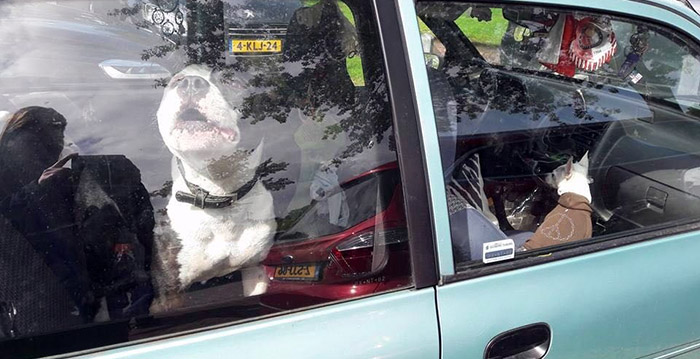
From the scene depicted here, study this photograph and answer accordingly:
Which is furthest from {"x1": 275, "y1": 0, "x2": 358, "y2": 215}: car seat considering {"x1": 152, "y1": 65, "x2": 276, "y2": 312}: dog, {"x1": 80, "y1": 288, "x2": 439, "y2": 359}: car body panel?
{"x1": 80, "y1": 288, "x2": 439, "y2": 359}: car body panel

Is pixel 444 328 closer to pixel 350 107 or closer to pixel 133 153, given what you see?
pixel 350 107

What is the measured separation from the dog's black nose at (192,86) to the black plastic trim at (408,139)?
49 cm

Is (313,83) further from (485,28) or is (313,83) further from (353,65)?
(485,28)

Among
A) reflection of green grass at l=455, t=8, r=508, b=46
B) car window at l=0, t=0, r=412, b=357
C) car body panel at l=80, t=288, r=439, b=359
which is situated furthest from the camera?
reflection of green grass at l=455, t=8, r=508, b=46

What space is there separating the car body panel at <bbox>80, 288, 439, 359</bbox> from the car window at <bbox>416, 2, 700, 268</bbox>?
0.96 feet

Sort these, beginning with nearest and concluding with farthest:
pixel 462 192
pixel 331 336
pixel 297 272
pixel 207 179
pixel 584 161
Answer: pixel 331 336 < pixel 297 272 < pixel 207 179 < pixel 462 192 < pixel 584 161

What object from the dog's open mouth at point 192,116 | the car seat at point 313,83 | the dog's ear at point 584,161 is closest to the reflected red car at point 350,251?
the car seat at point 313,83

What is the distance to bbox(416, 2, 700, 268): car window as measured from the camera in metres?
1.65

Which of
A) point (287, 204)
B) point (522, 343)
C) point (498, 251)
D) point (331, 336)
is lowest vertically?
point (522, 343)

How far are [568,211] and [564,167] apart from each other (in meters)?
0.21

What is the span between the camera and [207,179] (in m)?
1.52

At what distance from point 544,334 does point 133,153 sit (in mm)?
1151

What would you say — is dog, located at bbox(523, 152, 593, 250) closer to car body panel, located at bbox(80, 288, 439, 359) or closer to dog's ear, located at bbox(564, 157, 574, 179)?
dog's ear, located at bbox(564, 157, 574, 179)

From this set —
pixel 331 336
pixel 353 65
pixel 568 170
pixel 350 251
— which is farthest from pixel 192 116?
pixel 568 170
